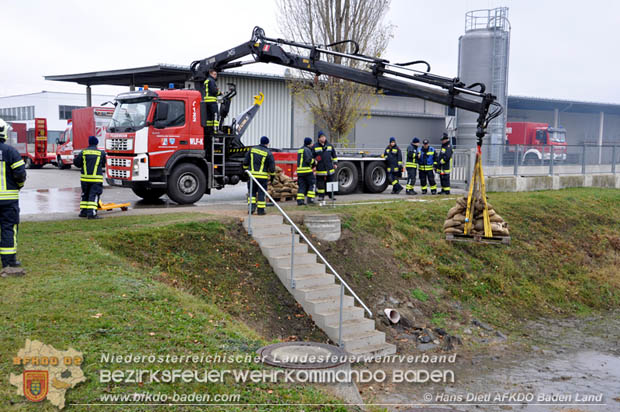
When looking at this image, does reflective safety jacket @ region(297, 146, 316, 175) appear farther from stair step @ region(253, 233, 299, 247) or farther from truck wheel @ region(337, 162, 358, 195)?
truck wheel @ region(337, 162, 358, 195)

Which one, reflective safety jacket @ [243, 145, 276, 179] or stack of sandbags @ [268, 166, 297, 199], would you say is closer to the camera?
reflective safety jacket @ [243, 145, 276, 179]

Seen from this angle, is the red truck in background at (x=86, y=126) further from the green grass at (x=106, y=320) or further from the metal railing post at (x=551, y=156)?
the metal railing post at (x=551, y=156)

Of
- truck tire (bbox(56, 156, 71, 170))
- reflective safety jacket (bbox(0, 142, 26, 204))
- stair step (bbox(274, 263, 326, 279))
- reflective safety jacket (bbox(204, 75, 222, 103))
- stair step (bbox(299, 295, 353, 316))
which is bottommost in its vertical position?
stair step (bbox(299, 295, 353, 316))

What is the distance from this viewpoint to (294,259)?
1164 cm

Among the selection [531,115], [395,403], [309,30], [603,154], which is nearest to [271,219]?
[395,403]

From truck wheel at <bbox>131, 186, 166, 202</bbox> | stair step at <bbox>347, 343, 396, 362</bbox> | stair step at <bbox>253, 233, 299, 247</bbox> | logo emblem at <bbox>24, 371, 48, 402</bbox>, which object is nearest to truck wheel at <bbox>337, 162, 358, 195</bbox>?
truck wheel at <bbox>131, 186, 166, 202</bbox>

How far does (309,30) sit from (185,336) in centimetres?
2001

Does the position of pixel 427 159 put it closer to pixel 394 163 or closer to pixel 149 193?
pixel 394 163

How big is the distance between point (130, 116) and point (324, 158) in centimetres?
519

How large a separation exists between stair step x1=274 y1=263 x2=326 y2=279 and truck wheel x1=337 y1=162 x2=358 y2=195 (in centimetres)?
802

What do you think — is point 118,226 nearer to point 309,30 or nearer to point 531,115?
point 309,30

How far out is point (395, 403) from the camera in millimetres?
8070

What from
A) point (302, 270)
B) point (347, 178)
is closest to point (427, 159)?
point (347, 178)

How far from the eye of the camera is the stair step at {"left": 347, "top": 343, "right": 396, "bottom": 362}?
976 cm
